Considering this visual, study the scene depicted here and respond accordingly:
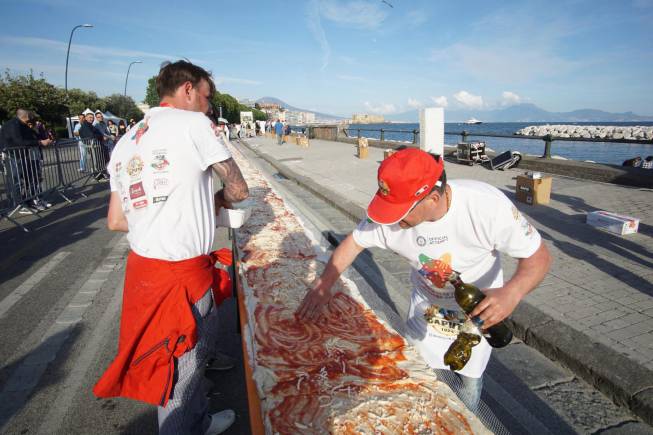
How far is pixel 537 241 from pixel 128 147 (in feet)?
7.29

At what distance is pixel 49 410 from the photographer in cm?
293

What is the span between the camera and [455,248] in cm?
221

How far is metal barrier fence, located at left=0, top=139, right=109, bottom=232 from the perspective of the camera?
8969mm

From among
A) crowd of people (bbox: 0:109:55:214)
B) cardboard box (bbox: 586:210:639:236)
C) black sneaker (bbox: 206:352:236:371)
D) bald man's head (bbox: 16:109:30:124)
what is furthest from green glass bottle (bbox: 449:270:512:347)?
bald man's head (bbox: 16:109:30:124)

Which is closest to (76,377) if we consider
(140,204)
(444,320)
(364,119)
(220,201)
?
(220,201)

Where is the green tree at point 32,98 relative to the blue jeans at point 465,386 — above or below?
above

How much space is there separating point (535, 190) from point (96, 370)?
28.3 ft

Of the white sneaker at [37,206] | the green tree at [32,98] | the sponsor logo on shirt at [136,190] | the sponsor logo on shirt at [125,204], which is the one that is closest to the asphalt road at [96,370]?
the sponsor logo on shirt at [125,204]

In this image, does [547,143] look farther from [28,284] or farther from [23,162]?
[23,162]

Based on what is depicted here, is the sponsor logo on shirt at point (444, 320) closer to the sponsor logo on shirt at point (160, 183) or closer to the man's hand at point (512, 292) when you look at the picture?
the man's hand at point (512, 292)

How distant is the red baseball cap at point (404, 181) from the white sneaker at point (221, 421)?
196 centimetres

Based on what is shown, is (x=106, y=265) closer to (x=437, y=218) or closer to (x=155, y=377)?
(x=155, y=377)

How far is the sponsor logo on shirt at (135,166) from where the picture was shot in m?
1.85

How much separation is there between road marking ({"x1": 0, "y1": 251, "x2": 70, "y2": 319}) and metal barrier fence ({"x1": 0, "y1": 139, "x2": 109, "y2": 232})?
2.60 metres
